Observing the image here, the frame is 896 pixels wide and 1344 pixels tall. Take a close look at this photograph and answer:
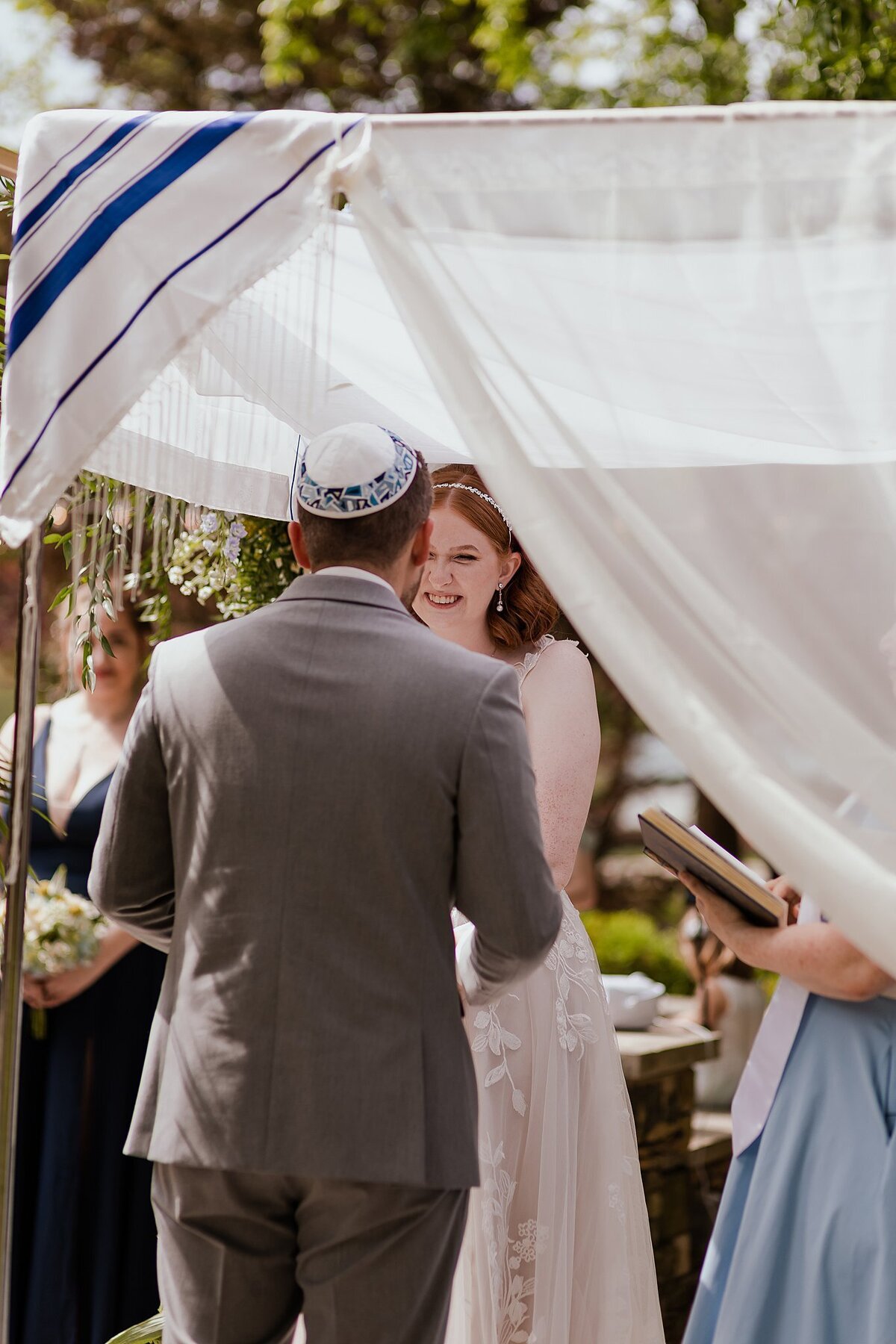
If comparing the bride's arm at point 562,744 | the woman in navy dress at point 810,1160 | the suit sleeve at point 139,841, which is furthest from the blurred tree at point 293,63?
the suit sleeve at point 139,841

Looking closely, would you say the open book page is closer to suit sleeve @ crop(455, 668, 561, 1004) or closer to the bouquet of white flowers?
suit sleeve @ crop(455, 668, 561, 1004)

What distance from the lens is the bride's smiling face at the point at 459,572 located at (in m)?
3.09

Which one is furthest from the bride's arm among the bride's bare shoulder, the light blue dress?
the light blue dress

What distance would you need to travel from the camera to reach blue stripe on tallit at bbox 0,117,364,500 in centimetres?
205

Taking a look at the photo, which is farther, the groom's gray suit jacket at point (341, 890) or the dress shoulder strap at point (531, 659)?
the dress shoulder strap at point (531, 659)

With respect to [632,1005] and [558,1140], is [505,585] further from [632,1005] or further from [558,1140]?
[632,1005]

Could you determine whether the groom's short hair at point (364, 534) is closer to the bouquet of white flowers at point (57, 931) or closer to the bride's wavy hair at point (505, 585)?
the bride's wavy hair at point (505, 585)

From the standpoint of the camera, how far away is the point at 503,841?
1880mm

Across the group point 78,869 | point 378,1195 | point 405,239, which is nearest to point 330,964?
point 378,1195

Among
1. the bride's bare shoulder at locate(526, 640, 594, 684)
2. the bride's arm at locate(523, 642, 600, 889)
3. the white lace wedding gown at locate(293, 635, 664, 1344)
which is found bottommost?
the white lace wedding gown at locate(293, 635, 664, 1344)

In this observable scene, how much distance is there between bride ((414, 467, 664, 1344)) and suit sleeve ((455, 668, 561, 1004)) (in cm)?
77

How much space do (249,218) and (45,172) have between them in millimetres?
347

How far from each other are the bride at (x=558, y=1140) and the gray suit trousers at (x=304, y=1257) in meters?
0.75

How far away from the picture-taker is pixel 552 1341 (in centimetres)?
272
